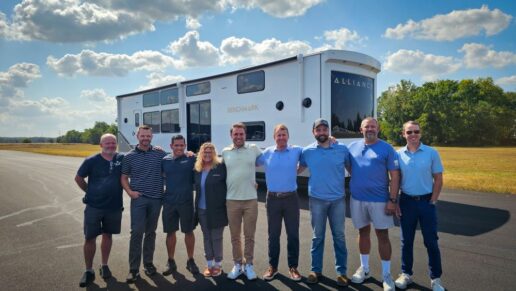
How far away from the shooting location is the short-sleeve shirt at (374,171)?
149 inches

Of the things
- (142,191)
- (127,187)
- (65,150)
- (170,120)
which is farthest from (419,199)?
(65,150)

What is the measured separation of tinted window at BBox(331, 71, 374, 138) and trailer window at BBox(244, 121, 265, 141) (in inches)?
78.9

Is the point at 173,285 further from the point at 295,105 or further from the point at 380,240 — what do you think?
the point at 295,105

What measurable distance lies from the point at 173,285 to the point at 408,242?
8.93ft

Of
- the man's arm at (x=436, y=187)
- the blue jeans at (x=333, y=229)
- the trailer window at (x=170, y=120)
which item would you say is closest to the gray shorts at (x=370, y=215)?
the blue jeans at (x=333, y=229)

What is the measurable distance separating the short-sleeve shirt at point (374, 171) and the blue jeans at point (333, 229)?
296 mm

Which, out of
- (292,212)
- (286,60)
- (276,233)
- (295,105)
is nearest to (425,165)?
(292,212)

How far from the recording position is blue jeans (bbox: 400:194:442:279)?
12.0 feet

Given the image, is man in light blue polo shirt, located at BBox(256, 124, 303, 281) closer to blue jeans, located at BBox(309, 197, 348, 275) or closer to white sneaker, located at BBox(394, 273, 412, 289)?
blue jeans, located at BBox(309, 197, 348, 275)

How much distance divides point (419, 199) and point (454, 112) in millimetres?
55227

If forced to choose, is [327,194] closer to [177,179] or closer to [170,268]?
[177,179]

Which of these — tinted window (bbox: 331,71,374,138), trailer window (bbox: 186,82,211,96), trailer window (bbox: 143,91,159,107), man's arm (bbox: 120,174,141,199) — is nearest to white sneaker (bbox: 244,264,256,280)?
man's arm (bbox: 120,174,141,199)

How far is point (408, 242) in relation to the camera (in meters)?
3.80

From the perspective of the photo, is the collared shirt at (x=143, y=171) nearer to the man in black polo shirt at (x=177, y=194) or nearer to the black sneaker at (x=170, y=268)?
the man in black polo shirt at (x=177, y=194)
